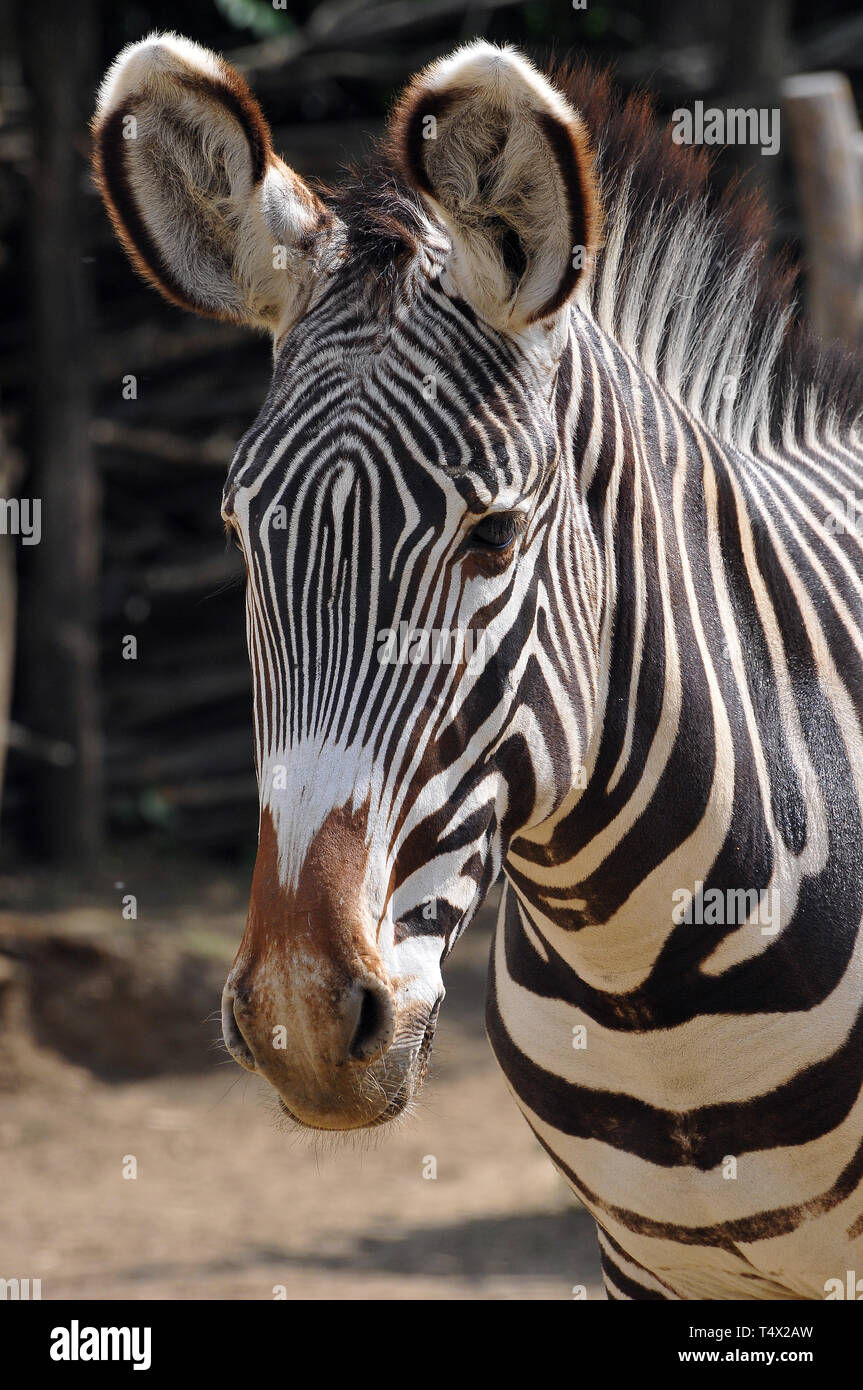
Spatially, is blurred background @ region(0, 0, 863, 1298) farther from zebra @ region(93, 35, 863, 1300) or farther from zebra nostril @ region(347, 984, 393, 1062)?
zebra nostril @ region(347, 984, 393, 1062)

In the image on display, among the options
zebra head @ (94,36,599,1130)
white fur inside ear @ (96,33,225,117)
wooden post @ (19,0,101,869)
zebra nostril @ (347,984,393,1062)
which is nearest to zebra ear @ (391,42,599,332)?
zebra head @ (94,36,599,1130)

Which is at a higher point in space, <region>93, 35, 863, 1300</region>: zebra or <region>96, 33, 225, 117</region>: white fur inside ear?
<region>96, 33, 225, 117</region>: white fur inside ear

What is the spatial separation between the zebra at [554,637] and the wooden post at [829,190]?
3.70 m

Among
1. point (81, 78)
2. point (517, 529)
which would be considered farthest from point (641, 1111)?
point (81, 78)

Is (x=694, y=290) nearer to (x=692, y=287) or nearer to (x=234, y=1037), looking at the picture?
(x=692, y=287)

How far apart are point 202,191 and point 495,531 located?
93 cm

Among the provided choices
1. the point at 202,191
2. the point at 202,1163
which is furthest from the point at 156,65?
the point at 202,1163

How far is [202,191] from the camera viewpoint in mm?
2463

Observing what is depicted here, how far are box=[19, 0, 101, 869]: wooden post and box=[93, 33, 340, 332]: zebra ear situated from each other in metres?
6.51

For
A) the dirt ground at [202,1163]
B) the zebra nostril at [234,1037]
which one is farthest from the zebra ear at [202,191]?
the dirt ground at [202,1163]

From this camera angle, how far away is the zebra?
1.97 m

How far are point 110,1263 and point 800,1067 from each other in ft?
14.3

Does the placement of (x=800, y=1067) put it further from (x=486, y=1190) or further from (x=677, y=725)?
(x=486, y=1190)

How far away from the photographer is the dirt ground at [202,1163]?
572 centimetres
